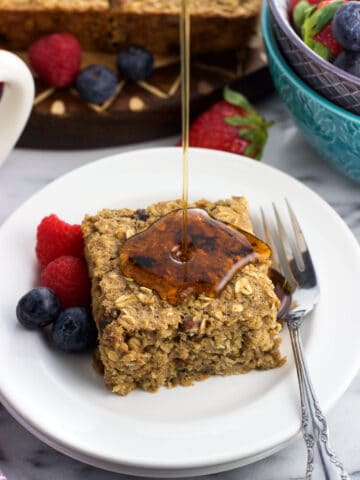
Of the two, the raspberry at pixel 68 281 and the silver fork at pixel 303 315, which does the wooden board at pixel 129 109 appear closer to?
the silver fork at pixel 303 315

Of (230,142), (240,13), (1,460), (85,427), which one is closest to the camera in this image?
(85,427)

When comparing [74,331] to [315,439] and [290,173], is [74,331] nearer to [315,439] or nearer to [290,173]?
[315,439]

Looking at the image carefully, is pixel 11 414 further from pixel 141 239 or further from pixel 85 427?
pixel 141 239

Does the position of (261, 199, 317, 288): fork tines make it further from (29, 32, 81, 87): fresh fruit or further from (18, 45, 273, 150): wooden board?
(29, 32, 81, 87): fresh fruit

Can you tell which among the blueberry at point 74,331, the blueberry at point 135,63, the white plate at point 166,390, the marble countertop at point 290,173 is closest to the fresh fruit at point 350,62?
the white plate at point 166,390

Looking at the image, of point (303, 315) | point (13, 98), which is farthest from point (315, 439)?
point (13, 98)

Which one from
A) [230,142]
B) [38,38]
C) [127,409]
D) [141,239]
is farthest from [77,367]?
[38,38]

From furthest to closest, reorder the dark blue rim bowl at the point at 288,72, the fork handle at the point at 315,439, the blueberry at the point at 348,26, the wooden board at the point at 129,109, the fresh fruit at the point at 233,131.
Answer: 1. the wooden board at the point at 129,109
2. the fresh fruit at the point at 233,131
3. the dark blue rim bowl at the point at 288,72
4. the blueberry at the point at 348,26
5. the fork handle at the point at 315,439

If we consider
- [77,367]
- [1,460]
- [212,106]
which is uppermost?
[212,106]
